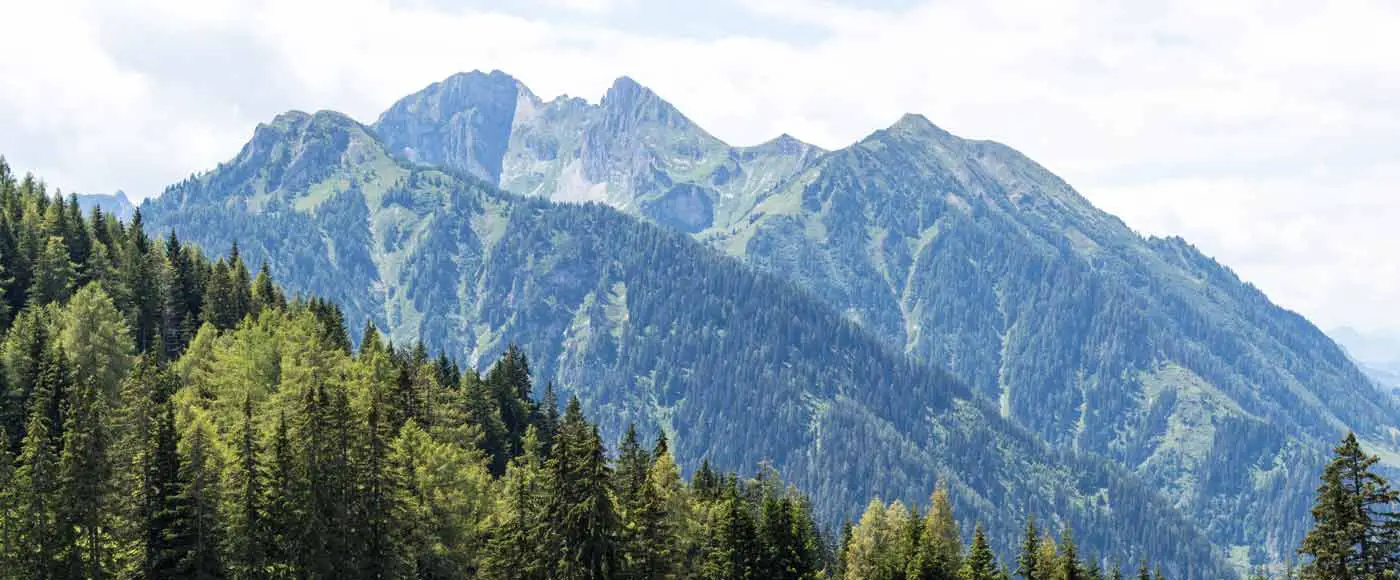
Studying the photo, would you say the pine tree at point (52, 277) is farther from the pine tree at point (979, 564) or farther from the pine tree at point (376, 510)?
the pine tree at point (979, 564)

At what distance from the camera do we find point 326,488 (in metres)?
65.1

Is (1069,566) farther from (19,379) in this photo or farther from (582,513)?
(19,379)

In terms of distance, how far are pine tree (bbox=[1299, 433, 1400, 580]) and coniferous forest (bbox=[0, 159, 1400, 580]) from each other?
0.10 meters

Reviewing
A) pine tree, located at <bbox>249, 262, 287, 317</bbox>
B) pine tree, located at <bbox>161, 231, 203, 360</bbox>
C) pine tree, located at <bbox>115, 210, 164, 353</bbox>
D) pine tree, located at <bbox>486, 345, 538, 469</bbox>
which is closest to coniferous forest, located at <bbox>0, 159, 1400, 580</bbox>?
pine tree, located at <bbox>115, 210, 164, 353</bbox>

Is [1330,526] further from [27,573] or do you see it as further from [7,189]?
[7,189]

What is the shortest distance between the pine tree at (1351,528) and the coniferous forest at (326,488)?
0.10 m

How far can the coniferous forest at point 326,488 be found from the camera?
6250 centimetres

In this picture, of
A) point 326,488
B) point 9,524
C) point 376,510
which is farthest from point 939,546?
point 9,524

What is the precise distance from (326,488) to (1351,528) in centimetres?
4651

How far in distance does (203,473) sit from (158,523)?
10.6ft

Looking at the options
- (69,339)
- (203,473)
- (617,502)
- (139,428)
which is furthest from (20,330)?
(617,502)

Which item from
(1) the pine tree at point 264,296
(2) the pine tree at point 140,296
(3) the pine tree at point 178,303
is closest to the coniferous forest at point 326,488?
(2) the pine tree at point 140,296

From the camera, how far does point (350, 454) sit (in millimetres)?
66438

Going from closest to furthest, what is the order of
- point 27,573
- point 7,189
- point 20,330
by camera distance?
1. point 27,573
2. point 20,330
3. point 7,189
